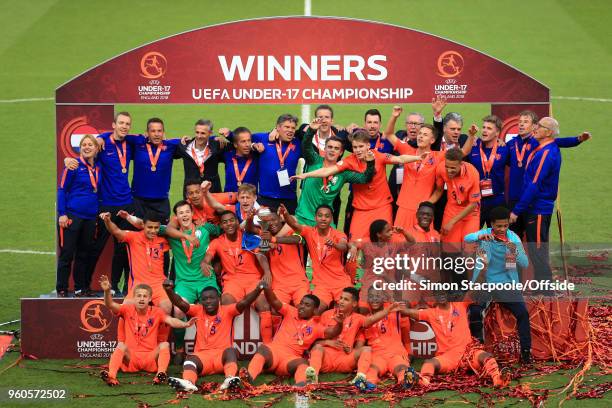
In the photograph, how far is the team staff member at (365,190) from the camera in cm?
1320

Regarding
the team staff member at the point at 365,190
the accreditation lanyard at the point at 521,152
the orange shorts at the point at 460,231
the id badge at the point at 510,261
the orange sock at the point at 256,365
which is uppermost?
the accreditation lanyard at the point at 521,152

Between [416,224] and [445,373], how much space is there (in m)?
1.85

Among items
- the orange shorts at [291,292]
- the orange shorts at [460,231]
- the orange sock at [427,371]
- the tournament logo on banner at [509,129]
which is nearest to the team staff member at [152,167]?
the orange shorts at [291,292]

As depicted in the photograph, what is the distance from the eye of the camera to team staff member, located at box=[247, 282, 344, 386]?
474 inches

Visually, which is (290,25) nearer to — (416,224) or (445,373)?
(416,224)

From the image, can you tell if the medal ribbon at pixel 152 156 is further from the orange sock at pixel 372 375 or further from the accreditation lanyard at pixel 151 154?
the orange sock at pixel 372 375

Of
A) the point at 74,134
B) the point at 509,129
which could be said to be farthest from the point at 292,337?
the point at 509,129

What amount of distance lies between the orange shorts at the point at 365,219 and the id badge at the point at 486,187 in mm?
1115

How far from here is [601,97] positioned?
24.0 m

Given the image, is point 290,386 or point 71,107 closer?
point 290,386

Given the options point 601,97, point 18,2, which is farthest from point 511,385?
point 18,2

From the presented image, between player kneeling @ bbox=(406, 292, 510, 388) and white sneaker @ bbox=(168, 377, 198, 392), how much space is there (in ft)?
7.15

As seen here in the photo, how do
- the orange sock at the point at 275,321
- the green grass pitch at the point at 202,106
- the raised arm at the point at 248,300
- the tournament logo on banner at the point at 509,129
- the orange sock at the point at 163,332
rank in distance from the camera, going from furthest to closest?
the green grass pitch at the point at 202,106 < the tournament logo on banner at the point at 509,129 < the orange sock at the point at 275,321 < the orange sock at the point at 163,332 < the raised arm at the point at 248,300

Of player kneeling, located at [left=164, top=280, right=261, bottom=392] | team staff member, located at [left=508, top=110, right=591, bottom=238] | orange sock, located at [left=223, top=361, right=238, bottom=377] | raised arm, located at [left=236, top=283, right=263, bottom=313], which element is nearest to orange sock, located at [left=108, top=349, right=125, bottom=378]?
player kneeling, located at [left=164, top=280, right=261, bottom=392]
